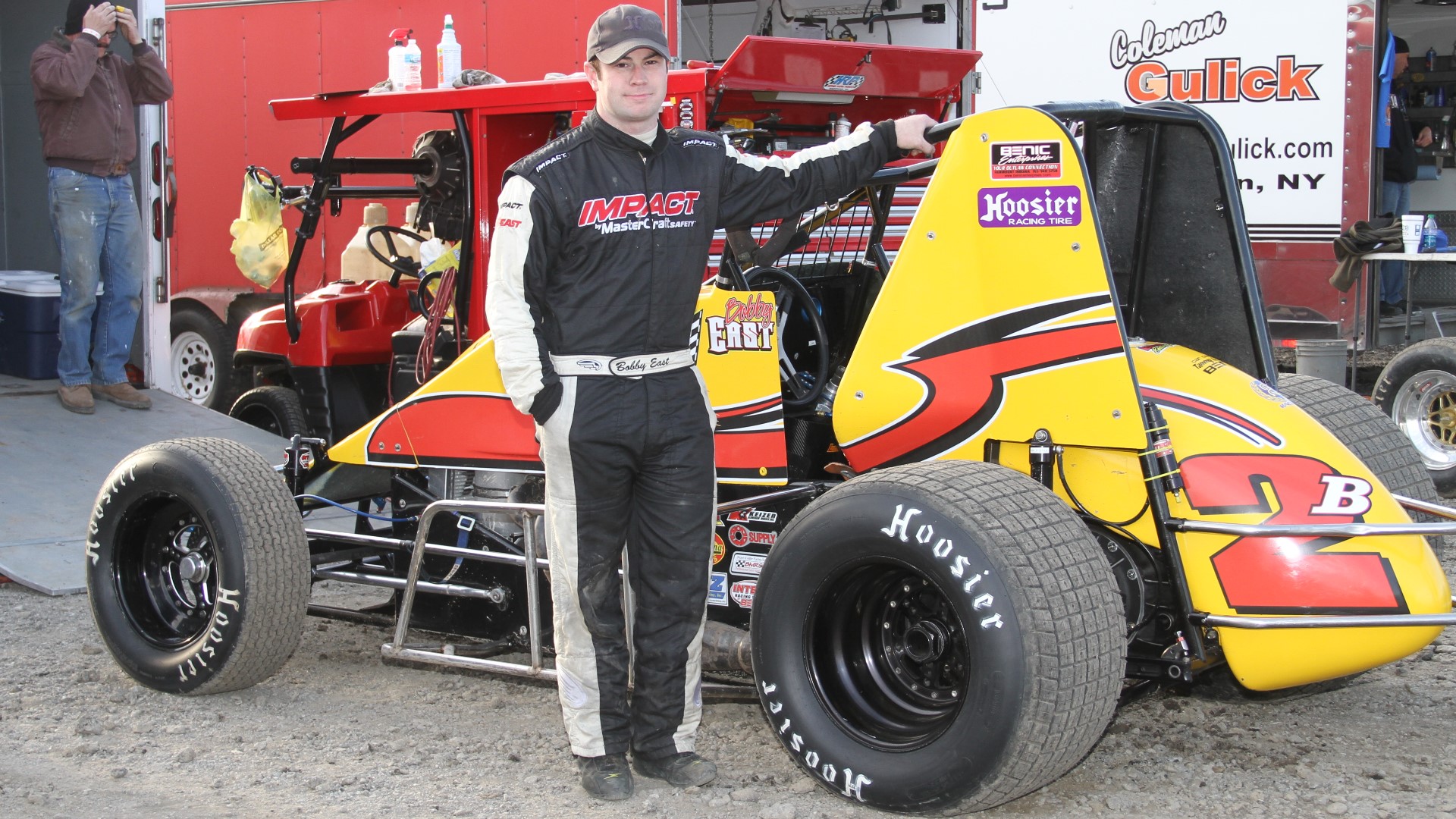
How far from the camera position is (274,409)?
6891 mm

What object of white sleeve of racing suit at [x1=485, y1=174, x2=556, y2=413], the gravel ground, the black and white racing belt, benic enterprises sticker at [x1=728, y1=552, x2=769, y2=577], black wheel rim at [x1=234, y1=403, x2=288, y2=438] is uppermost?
white sleeve of racing suit at [x1=485, y1=174, x2=556, y2=413]

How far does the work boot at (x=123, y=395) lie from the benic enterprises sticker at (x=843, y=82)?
A: 4.09 m

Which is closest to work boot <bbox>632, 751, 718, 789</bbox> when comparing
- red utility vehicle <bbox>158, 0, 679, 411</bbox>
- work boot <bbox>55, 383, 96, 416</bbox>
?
work boot <bbox>55, 383, 96, 416</bbox>

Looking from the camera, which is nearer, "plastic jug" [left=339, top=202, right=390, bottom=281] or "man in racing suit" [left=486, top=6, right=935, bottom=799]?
"man in racing suit" [left=486, top=6, right=935, bottom=799]

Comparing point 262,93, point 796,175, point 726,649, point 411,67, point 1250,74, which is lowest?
point 726,649

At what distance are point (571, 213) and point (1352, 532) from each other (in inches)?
80.1

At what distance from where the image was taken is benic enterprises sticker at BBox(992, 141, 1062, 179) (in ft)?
11.9

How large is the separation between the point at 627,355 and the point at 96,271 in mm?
4708

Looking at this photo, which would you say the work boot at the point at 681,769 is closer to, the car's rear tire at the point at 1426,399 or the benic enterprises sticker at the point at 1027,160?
the benic enterprises sticker at the point at 1027,160

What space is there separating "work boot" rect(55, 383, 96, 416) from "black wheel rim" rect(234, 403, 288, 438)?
3.09 feet

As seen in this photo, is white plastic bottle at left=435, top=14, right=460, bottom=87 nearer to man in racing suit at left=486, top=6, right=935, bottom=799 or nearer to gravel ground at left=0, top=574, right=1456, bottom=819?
man in racing suit at left=486, top=6, right=935, bottom=799

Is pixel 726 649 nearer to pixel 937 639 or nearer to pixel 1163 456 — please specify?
pixel 937 639

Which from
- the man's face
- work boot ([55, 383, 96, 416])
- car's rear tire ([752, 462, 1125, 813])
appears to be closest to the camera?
car's rear tire ([752, 462, 1125, 813])

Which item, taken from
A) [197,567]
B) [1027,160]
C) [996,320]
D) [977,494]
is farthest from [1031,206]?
[197,567]
